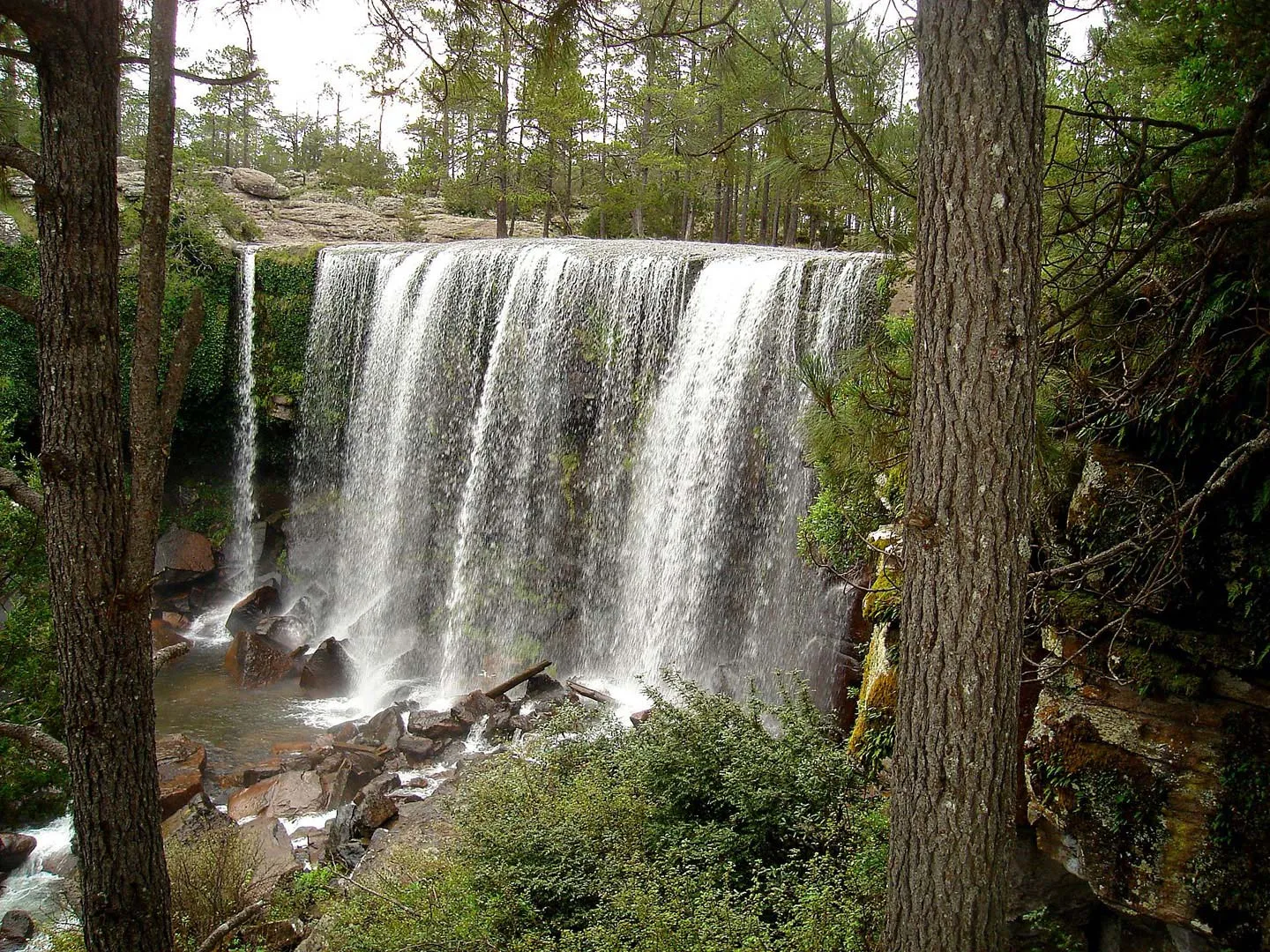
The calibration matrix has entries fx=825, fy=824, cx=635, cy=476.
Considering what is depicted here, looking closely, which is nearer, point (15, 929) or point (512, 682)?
point (15, 929)

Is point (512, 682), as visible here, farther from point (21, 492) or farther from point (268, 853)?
point (21, 492)

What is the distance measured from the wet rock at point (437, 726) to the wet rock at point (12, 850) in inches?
137

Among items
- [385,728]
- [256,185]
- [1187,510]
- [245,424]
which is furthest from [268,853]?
[256,185]

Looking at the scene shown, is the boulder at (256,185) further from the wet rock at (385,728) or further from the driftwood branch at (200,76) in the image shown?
the driftwood branch at (200,76)

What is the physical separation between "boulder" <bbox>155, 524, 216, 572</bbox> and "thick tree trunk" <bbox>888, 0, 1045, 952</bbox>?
14.2 meters

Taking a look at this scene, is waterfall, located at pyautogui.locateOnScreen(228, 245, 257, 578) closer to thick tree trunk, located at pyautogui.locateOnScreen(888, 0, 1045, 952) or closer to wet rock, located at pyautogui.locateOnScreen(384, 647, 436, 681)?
wet rock, located at pyautogui.locateOnScreen(384, 647, 436, 681)

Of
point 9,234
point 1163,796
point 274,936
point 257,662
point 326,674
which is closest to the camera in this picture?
point 1163,796

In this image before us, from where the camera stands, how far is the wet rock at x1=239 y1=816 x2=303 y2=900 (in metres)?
5.94

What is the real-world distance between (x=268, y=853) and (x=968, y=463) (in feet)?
22.6

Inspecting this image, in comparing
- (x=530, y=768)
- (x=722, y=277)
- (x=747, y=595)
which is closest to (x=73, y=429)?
(x=530, y=768)

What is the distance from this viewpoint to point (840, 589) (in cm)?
706

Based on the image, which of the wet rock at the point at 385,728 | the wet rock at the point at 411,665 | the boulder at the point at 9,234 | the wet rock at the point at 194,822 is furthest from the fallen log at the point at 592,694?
the boulder at the point at 9,234

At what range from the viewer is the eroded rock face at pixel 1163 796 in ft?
10.4

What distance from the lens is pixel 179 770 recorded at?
8.43 metres
